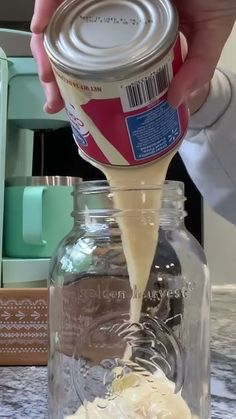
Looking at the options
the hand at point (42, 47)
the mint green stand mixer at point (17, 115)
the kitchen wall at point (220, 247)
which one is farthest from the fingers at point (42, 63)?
the kitchen wall at point (220, 247)

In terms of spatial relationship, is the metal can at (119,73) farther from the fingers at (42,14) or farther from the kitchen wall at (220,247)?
the kitchen wall at (220,247)

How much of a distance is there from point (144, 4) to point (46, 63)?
79 millimetres

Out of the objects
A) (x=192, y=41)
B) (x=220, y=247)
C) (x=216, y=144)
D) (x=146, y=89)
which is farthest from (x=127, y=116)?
(x=220, y=247)

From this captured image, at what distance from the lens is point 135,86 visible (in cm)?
42

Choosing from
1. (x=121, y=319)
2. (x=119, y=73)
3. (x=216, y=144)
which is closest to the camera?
(x=119, y=73)

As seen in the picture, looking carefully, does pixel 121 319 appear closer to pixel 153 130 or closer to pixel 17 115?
pixel 153 130

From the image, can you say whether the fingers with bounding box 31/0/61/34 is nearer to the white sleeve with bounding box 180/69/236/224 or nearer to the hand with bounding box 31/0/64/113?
the hand with bounding box 31/0/64/113

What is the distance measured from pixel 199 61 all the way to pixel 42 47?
109mm

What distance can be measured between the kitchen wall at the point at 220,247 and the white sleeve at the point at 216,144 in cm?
70

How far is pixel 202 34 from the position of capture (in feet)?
1.71

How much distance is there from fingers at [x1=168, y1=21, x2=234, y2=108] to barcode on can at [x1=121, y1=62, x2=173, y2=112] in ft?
0.03

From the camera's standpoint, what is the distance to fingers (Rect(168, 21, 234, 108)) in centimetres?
45

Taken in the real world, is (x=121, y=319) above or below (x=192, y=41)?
below

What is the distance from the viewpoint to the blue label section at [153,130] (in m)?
0.44
